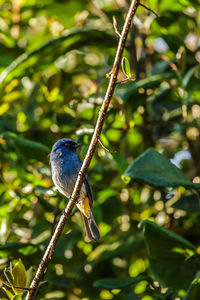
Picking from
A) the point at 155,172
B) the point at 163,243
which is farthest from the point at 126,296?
the point at 155,172

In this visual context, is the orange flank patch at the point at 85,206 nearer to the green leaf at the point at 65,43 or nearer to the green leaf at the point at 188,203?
the green leaf at the point at 188,203

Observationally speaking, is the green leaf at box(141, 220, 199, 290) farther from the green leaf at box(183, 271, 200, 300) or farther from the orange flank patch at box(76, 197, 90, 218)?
the orange flank patch at box(76, 197, 90, 218)

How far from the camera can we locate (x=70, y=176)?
429 centimetres

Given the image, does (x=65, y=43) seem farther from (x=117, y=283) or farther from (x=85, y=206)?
(x=117, y=283)

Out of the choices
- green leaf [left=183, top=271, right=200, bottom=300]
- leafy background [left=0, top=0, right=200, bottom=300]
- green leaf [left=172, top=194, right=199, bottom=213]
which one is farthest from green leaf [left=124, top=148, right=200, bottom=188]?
green leaf [left=183, top=271, right=200, bottom=300]

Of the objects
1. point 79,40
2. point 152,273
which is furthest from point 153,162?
point 79,40

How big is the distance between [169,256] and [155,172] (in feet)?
1.81

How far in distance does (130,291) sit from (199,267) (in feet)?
1.66

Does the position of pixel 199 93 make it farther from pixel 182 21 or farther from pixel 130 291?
pixel 130 291

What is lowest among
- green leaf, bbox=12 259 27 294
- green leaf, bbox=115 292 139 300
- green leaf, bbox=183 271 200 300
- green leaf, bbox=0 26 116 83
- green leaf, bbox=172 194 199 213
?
green leaf, bbox=115 292 139 300

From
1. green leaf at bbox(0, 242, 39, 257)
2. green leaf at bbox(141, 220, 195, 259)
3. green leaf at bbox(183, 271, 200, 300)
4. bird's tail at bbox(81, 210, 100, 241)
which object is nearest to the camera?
green leaf at bbox(183, 271, 200, 300)

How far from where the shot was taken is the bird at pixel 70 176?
12.2 feet

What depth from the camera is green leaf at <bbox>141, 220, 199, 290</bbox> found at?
303 cm

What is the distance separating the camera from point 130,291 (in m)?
3.48
